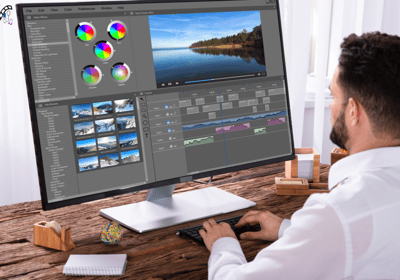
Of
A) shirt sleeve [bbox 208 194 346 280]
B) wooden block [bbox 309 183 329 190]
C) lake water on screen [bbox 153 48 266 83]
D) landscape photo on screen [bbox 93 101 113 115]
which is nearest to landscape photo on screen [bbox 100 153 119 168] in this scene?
landscape photo on screen [bbox 93 101 113 115]

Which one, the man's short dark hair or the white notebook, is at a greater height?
the man's short dark hair

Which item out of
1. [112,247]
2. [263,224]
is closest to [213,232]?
[263,224]

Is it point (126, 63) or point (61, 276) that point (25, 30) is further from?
point (61, 276)

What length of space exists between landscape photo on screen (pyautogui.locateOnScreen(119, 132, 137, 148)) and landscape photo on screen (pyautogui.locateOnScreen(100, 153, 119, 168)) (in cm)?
4

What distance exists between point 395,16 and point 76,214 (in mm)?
3038

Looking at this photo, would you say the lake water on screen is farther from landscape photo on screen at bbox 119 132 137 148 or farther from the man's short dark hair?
the man's short dark hair

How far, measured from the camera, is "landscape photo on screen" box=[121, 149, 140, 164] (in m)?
1.15

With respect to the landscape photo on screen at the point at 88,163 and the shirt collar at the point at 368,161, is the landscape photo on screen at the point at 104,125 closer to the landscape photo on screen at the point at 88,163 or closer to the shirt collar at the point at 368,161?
the landscape photo on screen at the point at 88,163

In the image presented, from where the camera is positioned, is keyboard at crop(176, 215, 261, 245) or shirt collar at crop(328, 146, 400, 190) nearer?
shirt collar at crop(328, 146, 400, 190)

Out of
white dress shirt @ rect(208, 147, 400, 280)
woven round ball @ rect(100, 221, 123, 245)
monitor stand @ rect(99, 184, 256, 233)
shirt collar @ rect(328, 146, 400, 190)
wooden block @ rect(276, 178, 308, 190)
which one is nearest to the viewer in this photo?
white dress shirt @ rect(208, 147, 400, 280)

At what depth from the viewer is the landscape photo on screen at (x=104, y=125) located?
3.67ft

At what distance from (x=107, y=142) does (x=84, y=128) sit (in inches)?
2.8

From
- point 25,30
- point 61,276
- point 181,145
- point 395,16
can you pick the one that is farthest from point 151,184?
point 395,16

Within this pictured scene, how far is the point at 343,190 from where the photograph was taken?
0.78 metres
